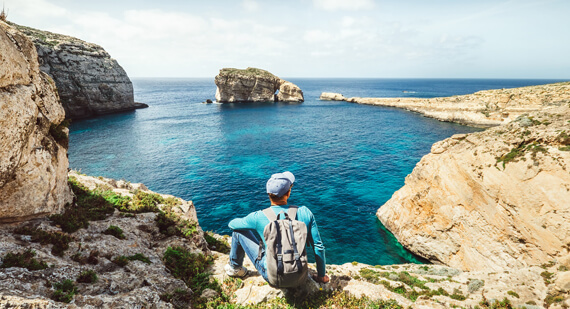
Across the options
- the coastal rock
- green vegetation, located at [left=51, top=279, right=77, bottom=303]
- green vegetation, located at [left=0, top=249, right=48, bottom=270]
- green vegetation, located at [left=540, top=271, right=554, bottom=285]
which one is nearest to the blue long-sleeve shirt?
green vegetation, located at [left=51, top=279, right=77, bottom=303]

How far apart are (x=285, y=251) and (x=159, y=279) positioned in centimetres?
487

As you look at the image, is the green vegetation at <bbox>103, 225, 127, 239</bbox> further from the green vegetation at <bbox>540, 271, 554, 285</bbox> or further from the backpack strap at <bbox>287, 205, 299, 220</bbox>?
the green vegetation at <bbox>540, 271, 554, 285</bbox>

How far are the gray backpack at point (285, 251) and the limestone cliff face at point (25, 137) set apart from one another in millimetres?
8605

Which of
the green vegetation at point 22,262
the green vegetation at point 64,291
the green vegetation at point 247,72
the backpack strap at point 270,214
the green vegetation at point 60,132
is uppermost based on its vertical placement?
the green vegetation at point 247,72

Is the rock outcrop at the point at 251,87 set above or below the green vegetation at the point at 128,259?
above

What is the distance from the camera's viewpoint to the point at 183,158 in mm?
45844

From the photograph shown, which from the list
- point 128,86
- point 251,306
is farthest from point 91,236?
point 128,86

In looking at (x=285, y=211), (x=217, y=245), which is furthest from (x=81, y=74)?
(x=285, y=211)

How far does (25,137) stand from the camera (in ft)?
26.8

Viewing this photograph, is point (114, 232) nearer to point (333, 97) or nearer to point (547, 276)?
point (547, 276)

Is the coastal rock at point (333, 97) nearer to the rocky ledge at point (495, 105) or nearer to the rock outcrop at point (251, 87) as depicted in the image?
the rock outcrop at point (251, 87)

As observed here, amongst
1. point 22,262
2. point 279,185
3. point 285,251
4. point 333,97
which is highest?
point 333,97

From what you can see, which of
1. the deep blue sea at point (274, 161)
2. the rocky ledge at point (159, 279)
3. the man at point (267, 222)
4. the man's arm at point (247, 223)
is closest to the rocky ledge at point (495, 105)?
the deep blue sea at point (274, 161)

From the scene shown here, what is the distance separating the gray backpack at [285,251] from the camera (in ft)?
16.1
